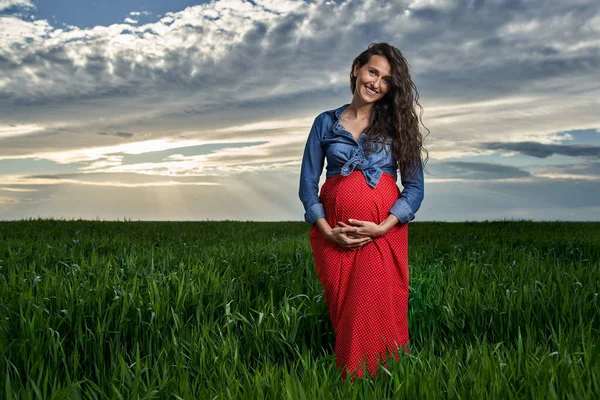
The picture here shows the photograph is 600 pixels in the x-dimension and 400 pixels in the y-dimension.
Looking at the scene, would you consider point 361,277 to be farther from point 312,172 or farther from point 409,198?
point 312,172

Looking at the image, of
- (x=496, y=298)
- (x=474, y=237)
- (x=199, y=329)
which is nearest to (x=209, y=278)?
(x=199, y=329)

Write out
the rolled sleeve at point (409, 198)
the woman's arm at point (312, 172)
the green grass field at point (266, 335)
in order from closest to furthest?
1. the green grass field at point (266, 335)
2. the rolled sleeve at point (409, 198)
3. the woman's arm at point (312, 172)

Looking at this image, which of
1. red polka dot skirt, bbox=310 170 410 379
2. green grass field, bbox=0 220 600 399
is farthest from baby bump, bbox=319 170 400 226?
green grass field, bbox=0 220 600 399

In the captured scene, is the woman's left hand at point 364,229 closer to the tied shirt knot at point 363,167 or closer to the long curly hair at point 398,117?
the tied shirt knot at point 363,167

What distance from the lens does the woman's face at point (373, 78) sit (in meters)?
4.33

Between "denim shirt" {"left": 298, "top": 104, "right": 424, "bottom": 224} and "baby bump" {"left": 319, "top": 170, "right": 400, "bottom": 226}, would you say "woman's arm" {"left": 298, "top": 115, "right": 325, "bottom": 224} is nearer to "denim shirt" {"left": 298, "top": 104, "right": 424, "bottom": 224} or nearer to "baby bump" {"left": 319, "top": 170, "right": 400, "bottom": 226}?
"denim shirt" {"left": 298, "top": 104, "right": 424, "bottom": 224}

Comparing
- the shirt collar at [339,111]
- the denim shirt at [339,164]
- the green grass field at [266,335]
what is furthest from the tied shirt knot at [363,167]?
the green grass field at [266,335]

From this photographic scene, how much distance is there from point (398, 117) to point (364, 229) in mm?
939

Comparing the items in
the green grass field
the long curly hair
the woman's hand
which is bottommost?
the green grass field

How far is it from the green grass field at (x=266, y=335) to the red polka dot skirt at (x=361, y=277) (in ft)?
0.80

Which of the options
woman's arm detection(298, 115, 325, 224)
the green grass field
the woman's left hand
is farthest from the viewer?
woman's arm detection(298, 115, 325, 224)

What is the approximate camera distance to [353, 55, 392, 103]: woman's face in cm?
433

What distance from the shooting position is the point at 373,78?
4324mm

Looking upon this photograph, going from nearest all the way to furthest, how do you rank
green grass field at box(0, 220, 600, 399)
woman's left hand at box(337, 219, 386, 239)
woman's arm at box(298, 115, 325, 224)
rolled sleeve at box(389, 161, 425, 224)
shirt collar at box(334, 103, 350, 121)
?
green grass field at box(0, 220, 600, 399) → woman's left hand at box(337, 219, 386, 239) → rolled sleeve at box(389, 161, 425, 224) → woman's arm at box(298, 115, 325, 224) → shirt collar at box(334, 103, 350, 121)
